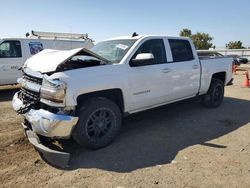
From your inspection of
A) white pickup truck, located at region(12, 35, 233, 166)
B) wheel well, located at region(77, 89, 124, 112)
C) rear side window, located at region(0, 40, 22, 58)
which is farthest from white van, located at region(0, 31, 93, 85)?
wheel well, located at region(77, 89, 124, 112)

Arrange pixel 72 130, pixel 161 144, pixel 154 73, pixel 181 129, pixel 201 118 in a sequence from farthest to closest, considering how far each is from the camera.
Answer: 1. pixel 201 118
2. pixel 181 129
3. pixel 154 73
4. pixel 161 144
5. pixel 72 130

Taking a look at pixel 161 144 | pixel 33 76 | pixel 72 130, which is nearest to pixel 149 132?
pixel 161 144

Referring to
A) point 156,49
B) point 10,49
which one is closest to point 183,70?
point 156,49

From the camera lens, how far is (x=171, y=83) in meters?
5.93

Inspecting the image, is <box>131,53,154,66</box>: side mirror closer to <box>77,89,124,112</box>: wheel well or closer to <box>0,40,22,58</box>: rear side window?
<box>77,89,124,112</box>: wheel well

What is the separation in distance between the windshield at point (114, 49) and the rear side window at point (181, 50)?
1081mm

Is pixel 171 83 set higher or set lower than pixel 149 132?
higher

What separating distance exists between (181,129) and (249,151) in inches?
57.5

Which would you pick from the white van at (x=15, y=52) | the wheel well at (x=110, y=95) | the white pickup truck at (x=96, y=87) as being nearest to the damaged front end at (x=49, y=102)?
the white pickup truck at (x=96, y=87)

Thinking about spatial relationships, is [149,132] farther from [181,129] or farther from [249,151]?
[249,151]

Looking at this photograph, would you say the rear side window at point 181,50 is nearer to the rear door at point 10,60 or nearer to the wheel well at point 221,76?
the wheel well at point 221,76

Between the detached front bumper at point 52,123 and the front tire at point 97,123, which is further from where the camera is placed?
the front tire at point 97,123

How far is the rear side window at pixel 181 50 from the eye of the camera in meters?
6.20

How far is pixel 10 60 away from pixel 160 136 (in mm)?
7277
